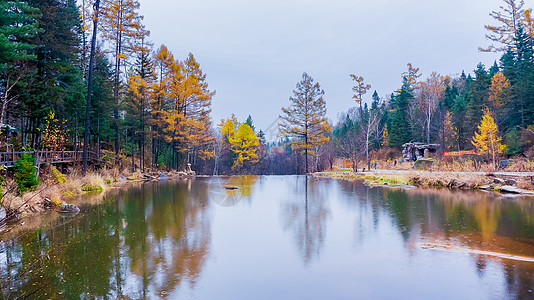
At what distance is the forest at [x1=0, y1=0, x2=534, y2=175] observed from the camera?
16828 mm

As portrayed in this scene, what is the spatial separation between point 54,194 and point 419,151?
120ft

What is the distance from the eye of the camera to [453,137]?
43312mm

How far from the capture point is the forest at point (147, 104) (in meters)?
16.8

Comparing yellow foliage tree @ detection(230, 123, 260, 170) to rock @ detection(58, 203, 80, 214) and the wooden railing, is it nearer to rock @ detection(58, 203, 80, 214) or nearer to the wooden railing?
the wooden railing

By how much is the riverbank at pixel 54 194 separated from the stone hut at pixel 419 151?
102ft

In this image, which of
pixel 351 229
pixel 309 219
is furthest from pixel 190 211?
pixel 351 229

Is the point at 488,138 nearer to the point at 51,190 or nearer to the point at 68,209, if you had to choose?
the point at 68,209

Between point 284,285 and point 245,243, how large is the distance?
249 cm

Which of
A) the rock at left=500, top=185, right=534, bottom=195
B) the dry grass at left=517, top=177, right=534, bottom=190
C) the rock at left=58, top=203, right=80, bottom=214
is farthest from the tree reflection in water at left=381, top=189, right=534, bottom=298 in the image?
the rock at left=58, top=203, right=80, bottom=214

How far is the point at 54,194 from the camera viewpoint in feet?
40.5

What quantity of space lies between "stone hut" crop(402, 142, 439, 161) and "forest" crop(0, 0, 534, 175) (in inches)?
166

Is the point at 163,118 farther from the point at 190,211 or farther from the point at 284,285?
the point at 284,285

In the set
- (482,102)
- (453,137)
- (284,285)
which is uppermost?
(482,102)

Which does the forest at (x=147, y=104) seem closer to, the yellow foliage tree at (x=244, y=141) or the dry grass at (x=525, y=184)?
the yellow foliage tree at (x=244, y=141)
